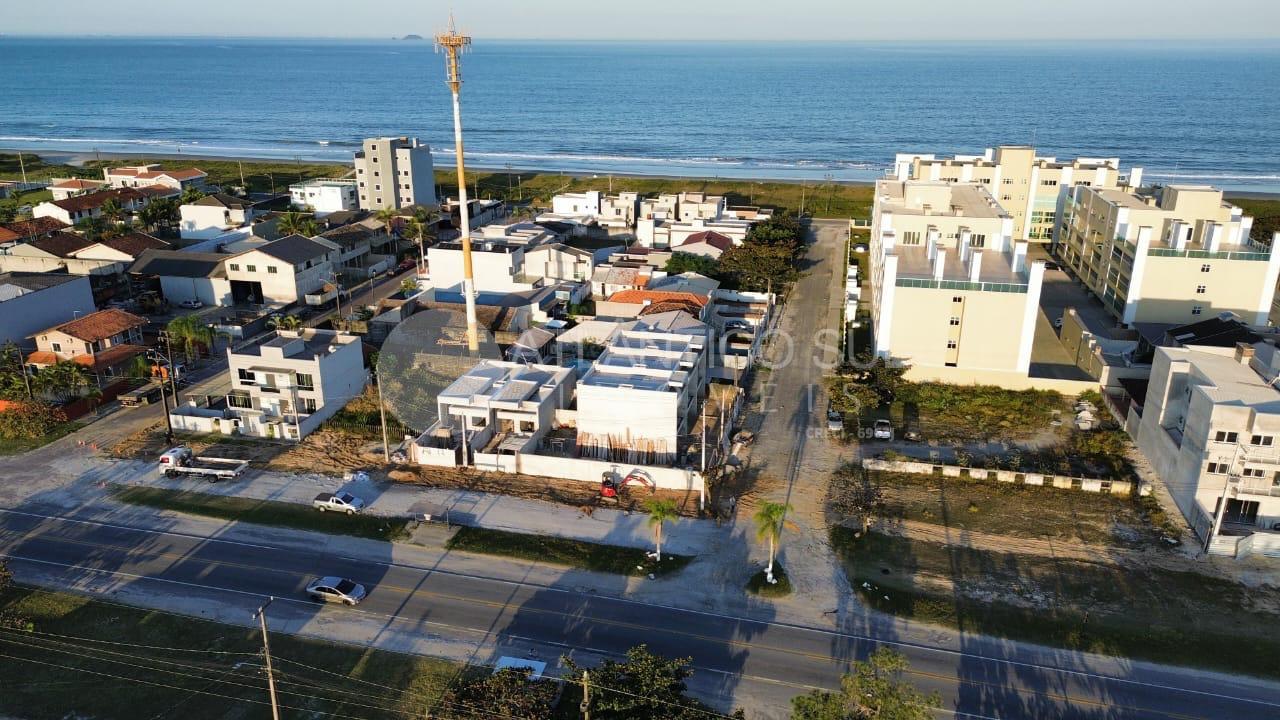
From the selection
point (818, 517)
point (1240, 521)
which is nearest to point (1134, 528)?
point (1240, 521)

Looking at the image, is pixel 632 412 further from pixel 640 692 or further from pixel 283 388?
pixel 640 692

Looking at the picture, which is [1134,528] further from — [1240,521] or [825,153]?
[825,153]

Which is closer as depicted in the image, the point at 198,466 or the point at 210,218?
the point at 198,466

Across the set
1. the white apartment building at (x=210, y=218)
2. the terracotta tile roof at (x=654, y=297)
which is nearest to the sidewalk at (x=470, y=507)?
the terracotta tile roof at (x=654, y=297)

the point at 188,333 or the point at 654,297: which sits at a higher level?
the point at 654,297

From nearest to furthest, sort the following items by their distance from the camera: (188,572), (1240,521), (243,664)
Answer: (243,664) → (188,572) → (1240,521)

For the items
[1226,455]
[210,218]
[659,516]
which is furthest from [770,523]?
[210,218]
